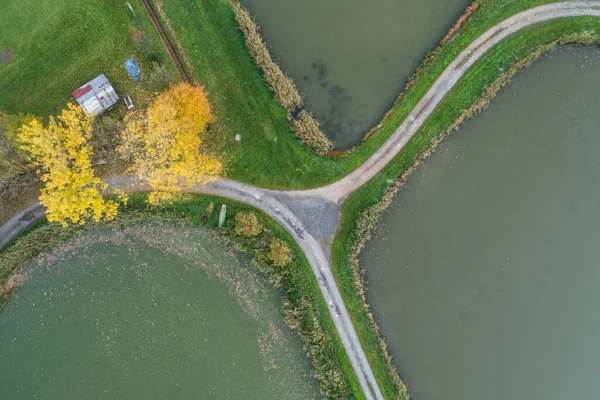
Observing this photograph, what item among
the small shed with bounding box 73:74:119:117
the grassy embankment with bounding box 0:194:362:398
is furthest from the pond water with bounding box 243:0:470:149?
the small shed with bounding box 73:74:119:117

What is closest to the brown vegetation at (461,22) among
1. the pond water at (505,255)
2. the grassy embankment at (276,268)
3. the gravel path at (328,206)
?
the gravel path at (328,206)

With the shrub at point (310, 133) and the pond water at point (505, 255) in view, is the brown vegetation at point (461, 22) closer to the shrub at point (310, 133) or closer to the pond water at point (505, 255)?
the pond water at point (505, 255)

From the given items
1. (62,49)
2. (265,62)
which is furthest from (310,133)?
(62,49)

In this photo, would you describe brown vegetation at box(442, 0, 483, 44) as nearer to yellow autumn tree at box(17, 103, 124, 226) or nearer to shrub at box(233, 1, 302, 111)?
shrub at box(233, 1, 302, 111)

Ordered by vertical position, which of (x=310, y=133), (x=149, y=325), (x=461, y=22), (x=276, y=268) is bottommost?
(x=149, y=325)

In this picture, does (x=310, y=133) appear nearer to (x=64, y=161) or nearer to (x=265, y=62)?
(x=265, y=62)

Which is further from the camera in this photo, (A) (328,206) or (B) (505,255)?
(B) (505,255)

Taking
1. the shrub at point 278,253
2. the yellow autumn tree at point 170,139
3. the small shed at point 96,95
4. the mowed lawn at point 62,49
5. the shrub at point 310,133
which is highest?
the mowed lawn at point 62,49
